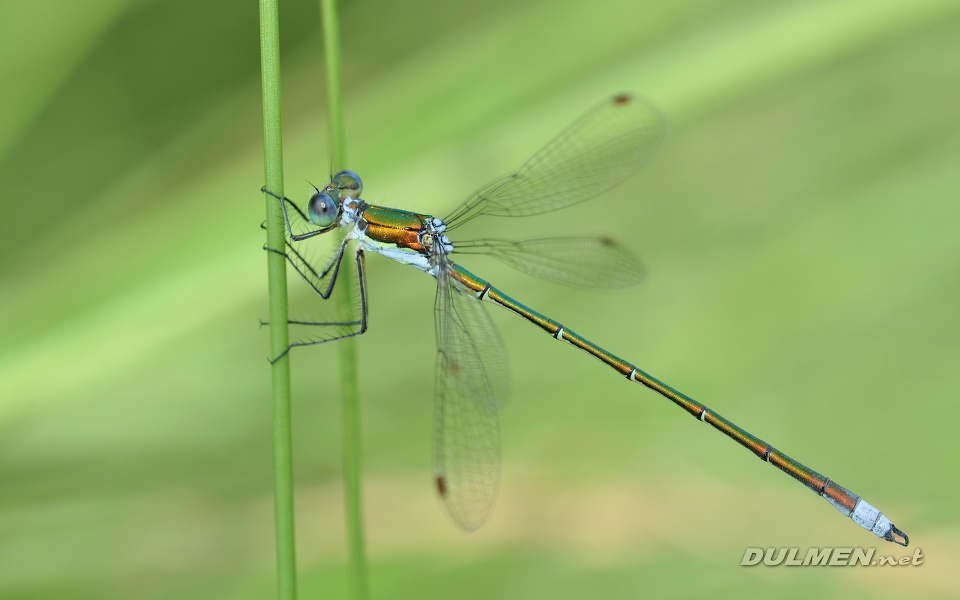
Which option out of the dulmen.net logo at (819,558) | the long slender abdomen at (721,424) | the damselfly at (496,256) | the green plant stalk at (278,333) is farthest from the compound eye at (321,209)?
the dulmen.net logo at (819,558)

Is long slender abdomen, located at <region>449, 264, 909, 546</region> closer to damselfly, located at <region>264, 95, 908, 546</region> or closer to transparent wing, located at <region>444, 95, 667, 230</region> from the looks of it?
damselfly, located at <region>264, 95, 908, 546</region>

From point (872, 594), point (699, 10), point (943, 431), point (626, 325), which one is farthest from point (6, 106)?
point (943, 431)

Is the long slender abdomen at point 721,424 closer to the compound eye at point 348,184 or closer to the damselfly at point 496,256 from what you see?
the damselfly at point 496,256

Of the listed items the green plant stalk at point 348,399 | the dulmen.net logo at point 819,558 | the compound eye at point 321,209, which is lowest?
the dulmen.net logo at point 819,558

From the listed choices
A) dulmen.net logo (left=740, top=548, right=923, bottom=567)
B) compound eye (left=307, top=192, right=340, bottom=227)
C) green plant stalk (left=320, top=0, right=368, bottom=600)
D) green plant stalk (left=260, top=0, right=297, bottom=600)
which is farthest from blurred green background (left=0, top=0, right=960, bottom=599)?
green plant stalk (left=260, top=0, right=297, bottom=600)

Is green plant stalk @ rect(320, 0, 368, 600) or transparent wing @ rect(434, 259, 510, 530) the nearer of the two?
green plant stalk @ rect(320, 0, 368, 600)

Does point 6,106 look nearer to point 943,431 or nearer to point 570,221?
point 570,221

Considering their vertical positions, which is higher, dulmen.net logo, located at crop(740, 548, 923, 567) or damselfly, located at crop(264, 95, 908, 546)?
damselfly, located at crop(264, 95, 908, 546)

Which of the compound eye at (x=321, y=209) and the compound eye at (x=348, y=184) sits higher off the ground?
the compound eye at (x=348, y=184)
